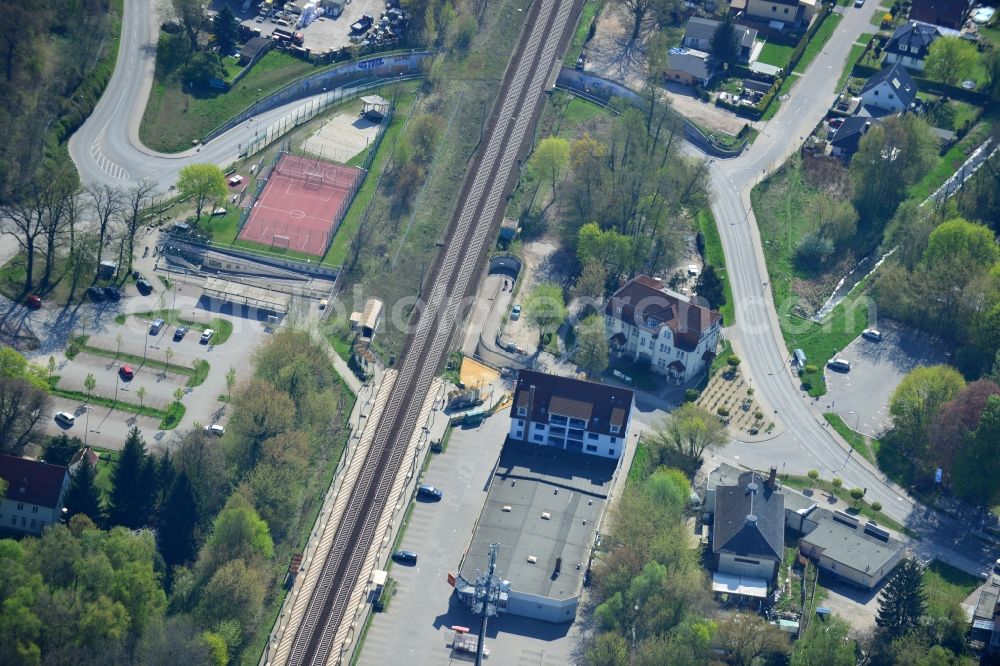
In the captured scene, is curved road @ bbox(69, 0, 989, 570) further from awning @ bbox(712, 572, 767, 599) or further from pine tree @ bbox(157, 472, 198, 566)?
pine tree @ bbox(157, 472, 198, 566)

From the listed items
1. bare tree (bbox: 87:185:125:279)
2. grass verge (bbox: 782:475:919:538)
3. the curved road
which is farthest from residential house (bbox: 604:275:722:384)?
bare tree (bbox: 87:185:125:279)

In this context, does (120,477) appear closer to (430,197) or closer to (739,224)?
(430,197)

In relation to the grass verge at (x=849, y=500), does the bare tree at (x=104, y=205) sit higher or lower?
higher

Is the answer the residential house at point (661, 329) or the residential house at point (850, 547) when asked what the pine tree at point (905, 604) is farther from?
the residential house at point (661, 329)

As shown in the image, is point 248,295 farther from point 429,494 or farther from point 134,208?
point 429,494

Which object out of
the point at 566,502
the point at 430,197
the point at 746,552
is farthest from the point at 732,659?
the point at 430,197

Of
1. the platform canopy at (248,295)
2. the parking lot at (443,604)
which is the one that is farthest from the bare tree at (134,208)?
the parking lot at (443,604)
